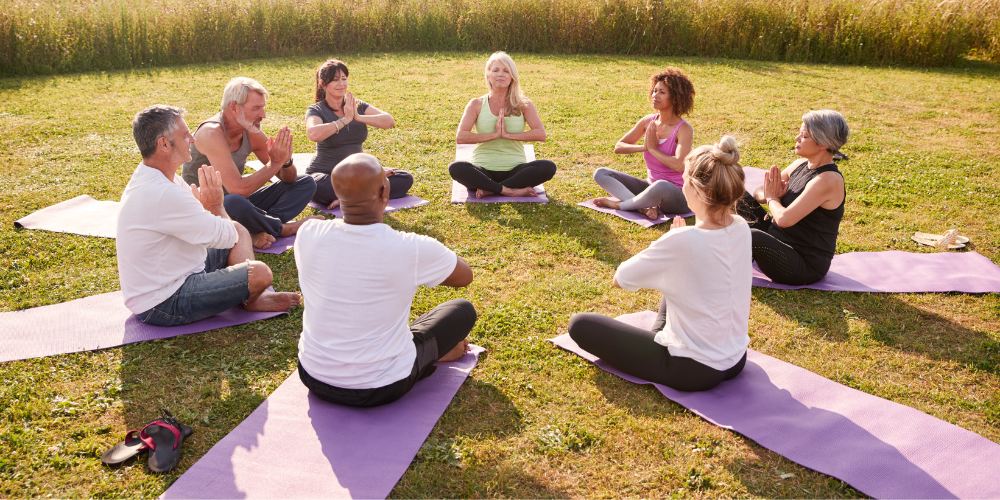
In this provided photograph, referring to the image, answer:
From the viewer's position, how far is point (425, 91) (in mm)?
10875

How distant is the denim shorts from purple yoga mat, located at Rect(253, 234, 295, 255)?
3.75 ft

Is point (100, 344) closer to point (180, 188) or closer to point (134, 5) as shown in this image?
point (180, 188)

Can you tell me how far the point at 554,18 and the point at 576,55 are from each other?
87 cm

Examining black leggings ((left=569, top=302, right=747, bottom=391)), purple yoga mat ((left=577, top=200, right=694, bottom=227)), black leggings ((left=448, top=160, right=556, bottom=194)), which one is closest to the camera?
black leggings ((left=569, top=302, right=747, bottom=391))

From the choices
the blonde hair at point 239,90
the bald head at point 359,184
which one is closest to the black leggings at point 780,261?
the bald head at point 359,184

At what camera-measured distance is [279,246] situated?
18.2 ft

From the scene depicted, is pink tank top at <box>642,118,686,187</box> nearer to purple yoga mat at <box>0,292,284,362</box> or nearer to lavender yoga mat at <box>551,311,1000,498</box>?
lavender yoga mat at <box>551,311,1000,498</box>

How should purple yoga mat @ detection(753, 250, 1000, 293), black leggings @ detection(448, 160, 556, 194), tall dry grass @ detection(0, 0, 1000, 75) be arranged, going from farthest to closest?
tall dry grass @ detection(0, 0, 1000, 75) < black leggings @ detection(448, 160, 556, 194) < purple yoga mat @ detection(753, 250, 1000, 293)

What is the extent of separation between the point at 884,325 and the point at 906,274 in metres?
0.89

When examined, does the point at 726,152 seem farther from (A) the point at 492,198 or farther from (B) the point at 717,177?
A: (A) the point at 492,198

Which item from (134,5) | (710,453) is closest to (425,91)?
(134,5)

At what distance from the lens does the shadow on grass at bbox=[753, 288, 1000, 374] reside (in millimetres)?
4203

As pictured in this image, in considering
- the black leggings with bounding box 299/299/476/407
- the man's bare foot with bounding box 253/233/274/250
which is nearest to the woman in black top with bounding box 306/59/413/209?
the man's bare foot with bounding box 253/233/274/250

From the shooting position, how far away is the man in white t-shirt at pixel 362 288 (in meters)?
3.10
